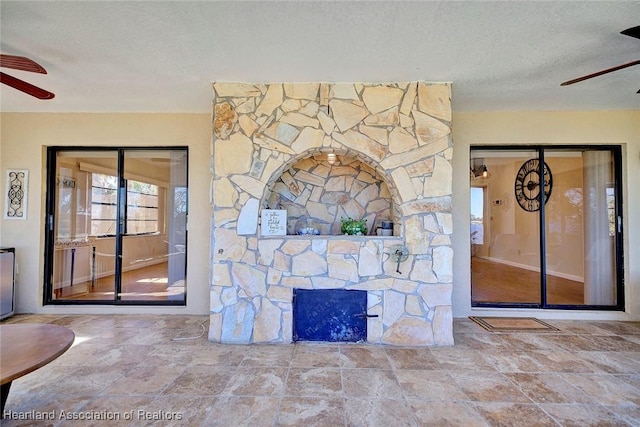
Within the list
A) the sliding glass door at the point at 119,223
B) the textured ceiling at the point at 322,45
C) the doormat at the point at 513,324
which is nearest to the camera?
the textured ceiling at the point at 322,45

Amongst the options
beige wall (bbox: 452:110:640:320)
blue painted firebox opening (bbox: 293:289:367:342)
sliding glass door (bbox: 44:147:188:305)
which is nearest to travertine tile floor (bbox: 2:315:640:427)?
blue painted firebox opening (bbox: 293:289:367:342)

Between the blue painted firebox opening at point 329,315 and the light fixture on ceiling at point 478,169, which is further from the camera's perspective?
the light fixture on ceiling at point 478,169

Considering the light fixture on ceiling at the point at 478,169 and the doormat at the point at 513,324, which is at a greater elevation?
Answer: the light fixture on ceiling at the point at 478,169

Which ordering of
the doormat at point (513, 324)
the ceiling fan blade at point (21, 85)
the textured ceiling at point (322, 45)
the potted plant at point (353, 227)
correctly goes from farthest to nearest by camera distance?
the doormat at point (513, 324) → the potted plant at point (353, 227) → the ceiling fan blade at point (21, 85) → the textured ceiling at point (322, 45)

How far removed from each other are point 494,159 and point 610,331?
2.43 metres

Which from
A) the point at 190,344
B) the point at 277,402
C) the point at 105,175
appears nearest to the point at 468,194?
the point at 277,402

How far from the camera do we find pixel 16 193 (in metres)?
4.07

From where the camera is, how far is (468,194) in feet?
13.1

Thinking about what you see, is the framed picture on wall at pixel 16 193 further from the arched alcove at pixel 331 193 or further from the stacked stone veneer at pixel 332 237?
the arched alcove at pixel 331 193

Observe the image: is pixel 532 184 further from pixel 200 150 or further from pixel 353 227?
pixel 200 150

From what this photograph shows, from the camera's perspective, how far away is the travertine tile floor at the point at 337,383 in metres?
1.96

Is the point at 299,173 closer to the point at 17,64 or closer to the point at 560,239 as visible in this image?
the point at 17,64

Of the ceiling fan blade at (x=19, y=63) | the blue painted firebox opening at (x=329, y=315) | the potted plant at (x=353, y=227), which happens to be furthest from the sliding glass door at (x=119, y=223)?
the potted plant at (x=353, y=227)

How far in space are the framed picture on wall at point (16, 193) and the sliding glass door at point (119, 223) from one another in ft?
0.84
